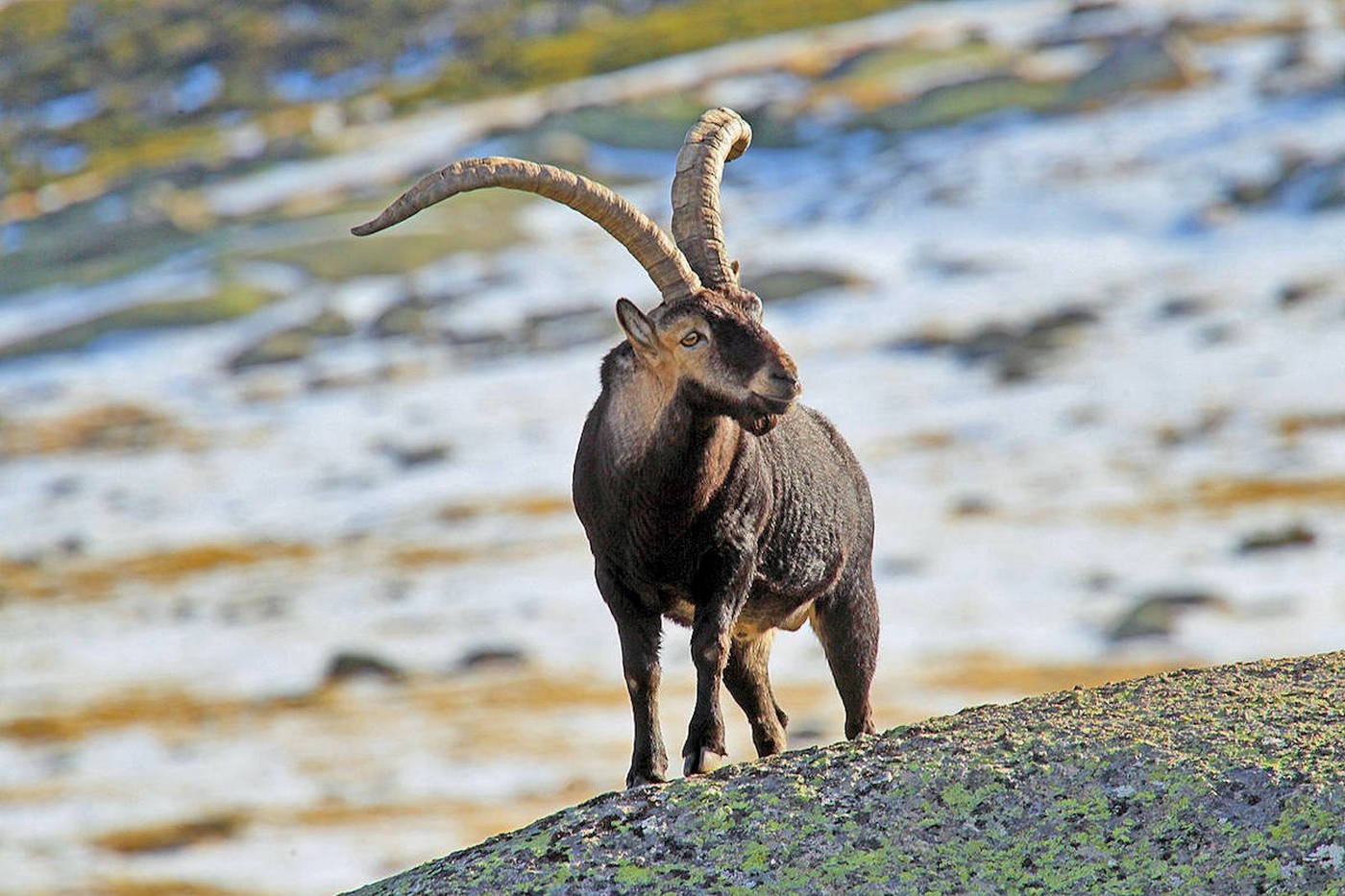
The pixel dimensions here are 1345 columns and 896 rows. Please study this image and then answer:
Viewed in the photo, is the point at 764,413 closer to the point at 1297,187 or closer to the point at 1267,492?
the point at 1267,492

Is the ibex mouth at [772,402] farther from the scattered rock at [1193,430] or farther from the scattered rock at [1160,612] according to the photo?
the scattered rock at [1193,430]

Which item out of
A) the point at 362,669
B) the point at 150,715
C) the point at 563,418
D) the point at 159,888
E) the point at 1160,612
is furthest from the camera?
the point at 563,418

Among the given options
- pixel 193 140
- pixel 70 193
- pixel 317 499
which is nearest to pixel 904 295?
pixel 317 499

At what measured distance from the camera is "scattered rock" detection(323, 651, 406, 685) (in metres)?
50.2

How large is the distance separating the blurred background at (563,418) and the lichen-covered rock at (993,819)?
2683 cm

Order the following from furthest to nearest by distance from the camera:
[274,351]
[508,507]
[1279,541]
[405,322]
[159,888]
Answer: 1. [405,322]
2. [274,351]
3. [508,507]
4. [1279,541]
5. [159,888]

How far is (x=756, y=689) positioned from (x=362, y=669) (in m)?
40.3

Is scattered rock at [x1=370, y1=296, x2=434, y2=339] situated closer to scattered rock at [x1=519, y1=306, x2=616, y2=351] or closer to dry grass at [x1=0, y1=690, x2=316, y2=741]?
scattered rock at [x1=519, y1=306, x2=616, y2=351]

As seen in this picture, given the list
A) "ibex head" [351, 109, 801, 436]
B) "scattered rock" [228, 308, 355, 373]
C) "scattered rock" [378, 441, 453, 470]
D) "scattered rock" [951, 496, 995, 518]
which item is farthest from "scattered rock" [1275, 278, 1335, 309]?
"ibex head" [351, 109, 801, 436]

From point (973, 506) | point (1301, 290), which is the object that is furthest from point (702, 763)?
point (1301, 290)

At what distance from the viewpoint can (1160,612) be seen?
155ft

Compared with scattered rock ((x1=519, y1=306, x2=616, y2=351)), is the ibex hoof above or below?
below

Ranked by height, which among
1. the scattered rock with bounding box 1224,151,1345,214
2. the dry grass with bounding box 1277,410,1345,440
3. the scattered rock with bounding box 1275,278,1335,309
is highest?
the scattered rock with bounding box 1224,151,1345,214

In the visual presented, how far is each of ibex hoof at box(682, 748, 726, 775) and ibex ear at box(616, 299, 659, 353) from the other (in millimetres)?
2262
